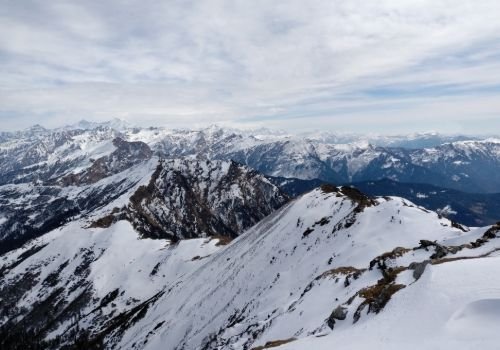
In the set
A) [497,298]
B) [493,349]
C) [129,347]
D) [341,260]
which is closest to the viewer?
[493,349]

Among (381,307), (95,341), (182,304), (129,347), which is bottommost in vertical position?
(95,341)

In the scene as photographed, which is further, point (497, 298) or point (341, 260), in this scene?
point (341, 260)

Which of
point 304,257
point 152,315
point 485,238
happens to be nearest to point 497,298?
point 485,238

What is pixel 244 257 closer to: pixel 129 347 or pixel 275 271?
pixel 275 271

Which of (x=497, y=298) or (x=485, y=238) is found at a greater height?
(x=497, y=298)

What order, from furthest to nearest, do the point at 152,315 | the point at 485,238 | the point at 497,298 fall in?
the point at 152,315, the point at 485,238, the point at 497,298

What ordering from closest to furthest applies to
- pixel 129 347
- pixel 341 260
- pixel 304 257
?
pixel 341 260, pixel 304 257, pixel 129 347

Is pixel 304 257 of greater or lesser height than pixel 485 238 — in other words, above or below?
below

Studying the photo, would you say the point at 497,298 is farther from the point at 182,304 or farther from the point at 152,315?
the point at 152,315

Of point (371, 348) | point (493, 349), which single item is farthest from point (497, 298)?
point (371, 348)
